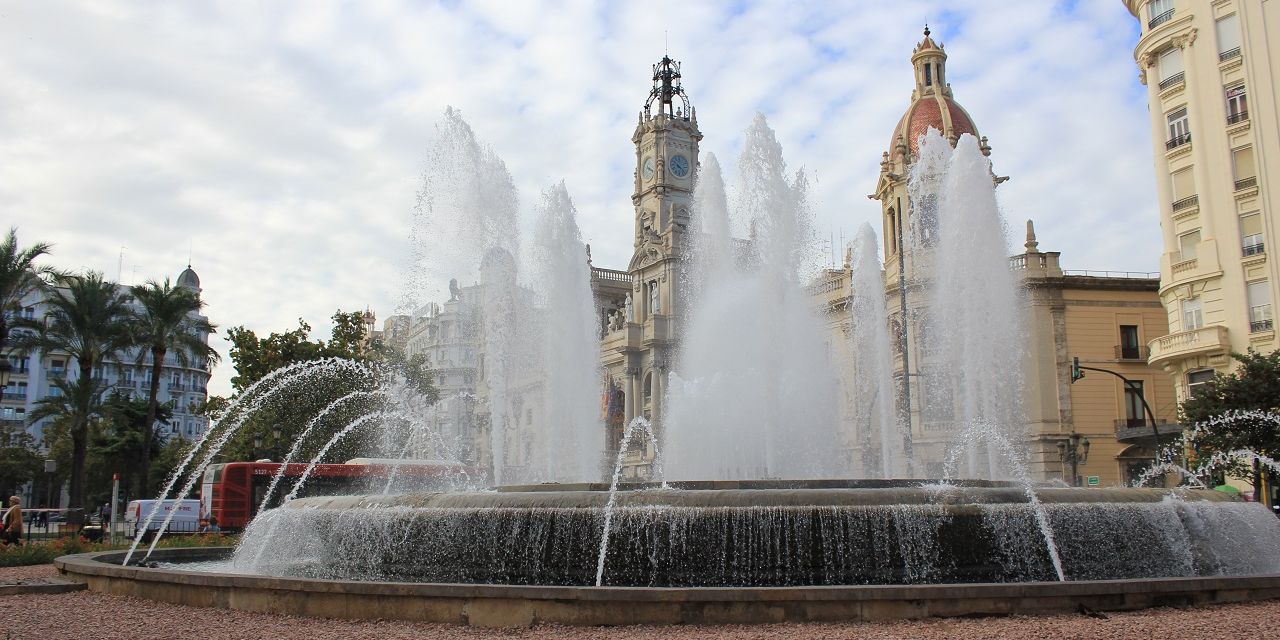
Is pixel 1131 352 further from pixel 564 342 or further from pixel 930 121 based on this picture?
pixel 564 342

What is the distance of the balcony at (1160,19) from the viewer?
3231 centimetres

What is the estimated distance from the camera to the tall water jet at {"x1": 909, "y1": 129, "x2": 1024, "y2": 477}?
100 ft

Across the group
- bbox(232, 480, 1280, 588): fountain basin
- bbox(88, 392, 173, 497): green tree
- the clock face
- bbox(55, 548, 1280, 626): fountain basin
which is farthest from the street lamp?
bbox(88, 392, 173, 497): green tree

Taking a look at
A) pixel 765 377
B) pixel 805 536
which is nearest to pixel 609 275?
pixel 765 377

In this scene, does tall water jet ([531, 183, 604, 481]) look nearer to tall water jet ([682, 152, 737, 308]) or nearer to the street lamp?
tall water jet ([682, 152, 737, 308])

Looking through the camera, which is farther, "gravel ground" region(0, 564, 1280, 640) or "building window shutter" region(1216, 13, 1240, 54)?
"building window shutter" region(1216, 13, 1240, 54)

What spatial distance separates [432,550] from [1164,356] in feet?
89.4

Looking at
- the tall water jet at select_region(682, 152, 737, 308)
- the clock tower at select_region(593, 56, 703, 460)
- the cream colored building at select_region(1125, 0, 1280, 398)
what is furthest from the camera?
the clock tower at select_region(593, 56, 703, 460)

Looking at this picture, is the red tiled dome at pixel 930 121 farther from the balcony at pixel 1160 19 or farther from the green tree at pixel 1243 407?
the green tree at pixel 1243 407

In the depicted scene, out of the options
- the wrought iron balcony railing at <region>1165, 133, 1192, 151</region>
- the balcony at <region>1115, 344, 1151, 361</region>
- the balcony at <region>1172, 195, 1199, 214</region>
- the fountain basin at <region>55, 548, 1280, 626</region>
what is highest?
the wrought iron balcony railing at <region>1165, 133, 1192, 151</region>

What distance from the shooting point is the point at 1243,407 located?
78.3 feet

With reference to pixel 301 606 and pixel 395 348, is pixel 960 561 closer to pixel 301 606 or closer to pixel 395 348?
pixel 301 606

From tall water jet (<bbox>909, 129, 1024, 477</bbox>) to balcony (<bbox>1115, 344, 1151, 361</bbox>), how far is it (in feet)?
13.7

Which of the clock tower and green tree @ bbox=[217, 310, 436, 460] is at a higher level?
the clock tower
